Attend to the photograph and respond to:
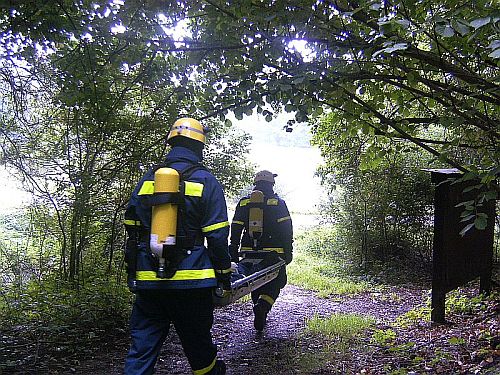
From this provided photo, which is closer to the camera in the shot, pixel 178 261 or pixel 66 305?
pixel 178 261

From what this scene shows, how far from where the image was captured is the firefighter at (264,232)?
654cm

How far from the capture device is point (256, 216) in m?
6.54

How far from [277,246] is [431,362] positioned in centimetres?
242

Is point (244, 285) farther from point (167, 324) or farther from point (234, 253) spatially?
point (234, 253)

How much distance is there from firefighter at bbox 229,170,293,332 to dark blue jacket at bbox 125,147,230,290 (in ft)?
9.00

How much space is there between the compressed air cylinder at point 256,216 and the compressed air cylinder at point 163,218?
301 centimetres

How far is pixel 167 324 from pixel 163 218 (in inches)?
34.0

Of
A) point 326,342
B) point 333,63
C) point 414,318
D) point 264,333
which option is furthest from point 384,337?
point 333,63

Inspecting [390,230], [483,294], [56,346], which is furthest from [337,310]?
[56,346]

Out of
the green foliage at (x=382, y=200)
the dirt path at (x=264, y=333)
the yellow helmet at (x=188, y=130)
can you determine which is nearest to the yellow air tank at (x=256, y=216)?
the dirt path at (x=264, y=333)

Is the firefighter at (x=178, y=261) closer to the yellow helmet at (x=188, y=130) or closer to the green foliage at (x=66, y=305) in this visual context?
the yellow helmet at (x=188, y=130)

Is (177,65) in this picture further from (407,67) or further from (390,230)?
(390,230)

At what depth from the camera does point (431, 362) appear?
4801mm

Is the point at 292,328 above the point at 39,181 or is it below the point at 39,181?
below
